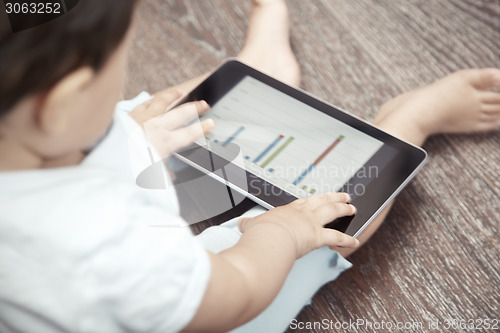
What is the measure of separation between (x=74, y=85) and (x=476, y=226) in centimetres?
51

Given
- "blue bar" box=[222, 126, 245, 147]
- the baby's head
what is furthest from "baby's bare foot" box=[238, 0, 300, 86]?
the baby's head

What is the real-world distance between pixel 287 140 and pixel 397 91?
240 mm

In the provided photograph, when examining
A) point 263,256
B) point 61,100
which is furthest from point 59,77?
point 263,256

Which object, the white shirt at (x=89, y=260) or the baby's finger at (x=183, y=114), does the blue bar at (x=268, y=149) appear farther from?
the white shirt at (x=89, y=260)

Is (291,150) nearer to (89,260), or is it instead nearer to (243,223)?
(243,223)

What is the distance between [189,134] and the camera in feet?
2.01

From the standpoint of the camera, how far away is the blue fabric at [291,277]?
0.52 m

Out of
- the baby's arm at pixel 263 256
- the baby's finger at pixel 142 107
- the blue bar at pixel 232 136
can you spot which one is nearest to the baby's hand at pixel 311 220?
the baby's arm at pixel 263 256

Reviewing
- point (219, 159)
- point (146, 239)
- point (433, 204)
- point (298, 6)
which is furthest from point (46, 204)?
point (298, 6)

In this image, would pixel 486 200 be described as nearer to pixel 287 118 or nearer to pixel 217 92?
pixel 287 118

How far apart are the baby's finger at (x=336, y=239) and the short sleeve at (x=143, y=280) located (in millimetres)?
175

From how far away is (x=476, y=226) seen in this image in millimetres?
610

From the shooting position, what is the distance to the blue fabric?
0.52 m

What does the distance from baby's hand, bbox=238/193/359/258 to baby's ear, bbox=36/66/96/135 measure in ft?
0.74
